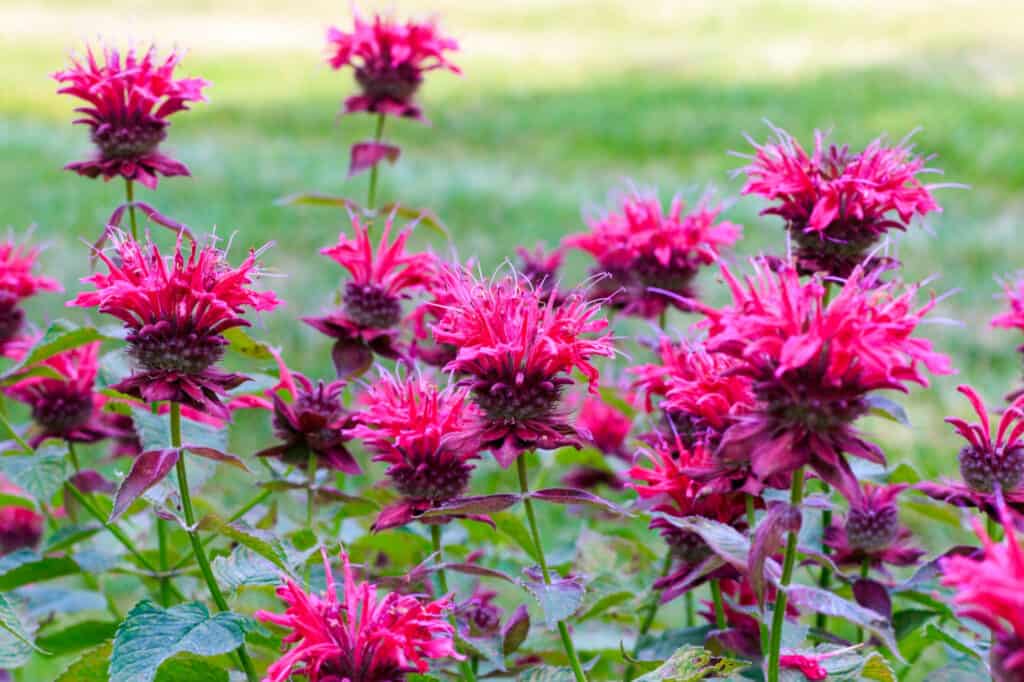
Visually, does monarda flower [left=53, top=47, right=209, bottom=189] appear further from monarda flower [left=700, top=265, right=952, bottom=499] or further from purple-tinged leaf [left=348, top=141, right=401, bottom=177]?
monarda flower [left=700, top=265, right=952, bottom=499]

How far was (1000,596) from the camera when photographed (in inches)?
33.0

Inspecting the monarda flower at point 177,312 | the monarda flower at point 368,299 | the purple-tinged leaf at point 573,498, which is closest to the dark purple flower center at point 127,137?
the monarda flower at point 368,299

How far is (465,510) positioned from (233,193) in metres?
5.24

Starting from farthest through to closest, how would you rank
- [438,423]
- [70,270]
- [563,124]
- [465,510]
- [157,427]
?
1. [563,124]
2. [70,270]
3. [157,427]
4. [438,423]
5. [465,510]

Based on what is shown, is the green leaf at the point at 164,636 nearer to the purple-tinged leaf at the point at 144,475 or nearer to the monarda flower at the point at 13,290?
the purple-tinged leaf at the point at 144,475

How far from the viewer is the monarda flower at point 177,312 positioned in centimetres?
133

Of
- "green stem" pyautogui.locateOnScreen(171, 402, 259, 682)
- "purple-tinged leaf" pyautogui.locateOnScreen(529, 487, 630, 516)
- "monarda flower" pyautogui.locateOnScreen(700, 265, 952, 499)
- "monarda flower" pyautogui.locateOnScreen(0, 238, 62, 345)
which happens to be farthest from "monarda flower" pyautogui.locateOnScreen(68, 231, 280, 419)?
"monarda flower" pyautogui.locateOnScreen(0, 238, 62, 345)

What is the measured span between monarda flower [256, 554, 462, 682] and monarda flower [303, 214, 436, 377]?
586 millimetres

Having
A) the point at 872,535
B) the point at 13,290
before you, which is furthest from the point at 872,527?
the point at 13,290

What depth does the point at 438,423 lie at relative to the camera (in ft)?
4.82

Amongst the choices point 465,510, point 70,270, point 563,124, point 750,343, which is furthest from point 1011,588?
point 563,124

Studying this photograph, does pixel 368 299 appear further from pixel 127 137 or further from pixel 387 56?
pixel 387 56

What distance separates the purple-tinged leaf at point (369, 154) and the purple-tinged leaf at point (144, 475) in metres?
0.91

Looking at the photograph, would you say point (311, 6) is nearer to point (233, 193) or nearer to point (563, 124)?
point (563, 124)
